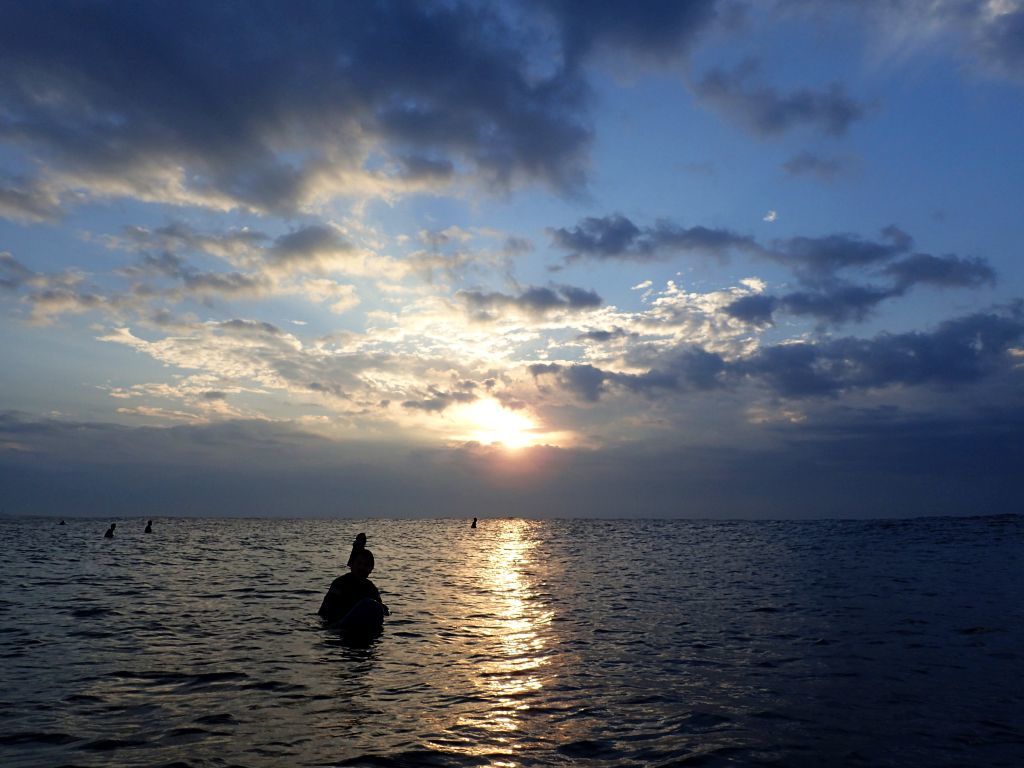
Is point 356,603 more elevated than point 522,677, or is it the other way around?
point 356,603

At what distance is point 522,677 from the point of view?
16.0m

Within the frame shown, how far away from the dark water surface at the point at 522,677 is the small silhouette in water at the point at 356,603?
2.83ft

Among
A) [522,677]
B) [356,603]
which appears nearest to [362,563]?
[356,603]

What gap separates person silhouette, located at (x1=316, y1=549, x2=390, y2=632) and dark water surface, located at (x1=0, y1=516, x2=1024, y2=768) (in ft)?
2.84

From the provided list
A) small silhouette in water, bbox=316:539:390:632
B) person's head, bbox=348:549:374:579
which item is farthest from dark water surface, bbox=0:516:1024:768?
person's head, bbox=348:549:374:579

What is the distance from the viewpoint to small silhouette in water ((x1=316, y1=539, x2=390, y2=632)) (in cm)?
2202

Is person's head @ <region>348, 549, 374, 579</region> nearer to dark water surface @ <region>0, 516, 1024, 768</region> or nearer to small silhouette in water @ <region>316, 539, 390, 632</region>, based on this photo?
small silhouette in water @ <region>316, 539, 390, 632</region>

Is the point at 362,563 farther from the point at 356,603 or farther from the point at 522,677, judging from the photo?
the point at 522,677

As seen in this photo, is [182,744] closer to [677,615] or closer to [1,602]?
[677,615]

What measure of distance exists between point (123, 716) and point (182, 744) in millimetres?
2426

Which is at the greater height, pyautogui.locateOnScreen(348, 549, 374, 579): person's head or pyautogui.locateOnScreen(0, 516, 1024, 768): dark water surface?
pyautogui.locateOnScreen(348, 549, 374, 579): person's head

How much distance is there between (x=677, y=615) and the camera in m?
25.3

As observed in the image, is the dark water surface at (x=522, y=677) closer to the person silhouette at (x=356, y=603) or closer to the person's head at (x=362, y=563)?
the person silhouette at (x=356, y=603)

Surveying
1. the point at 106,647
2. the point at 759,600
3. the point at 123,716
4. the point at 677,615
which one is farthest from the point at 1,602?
the point at 759,600
